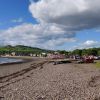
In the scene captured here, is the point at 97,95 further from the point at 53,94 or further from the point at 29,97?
the point at 29,97

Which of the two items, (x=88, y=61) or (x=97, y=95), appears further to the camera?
(x=88, y=61)

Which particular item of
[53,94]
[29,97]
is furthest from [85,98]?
[29,97]

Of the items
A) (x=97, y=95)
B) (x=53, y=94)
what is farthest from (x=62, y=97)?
(x=97, y=95)

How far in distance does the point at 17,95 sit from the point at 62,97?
4.02m

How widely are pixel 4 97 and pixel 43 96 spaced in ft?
10.7

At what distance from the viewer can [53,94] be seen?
904 inches

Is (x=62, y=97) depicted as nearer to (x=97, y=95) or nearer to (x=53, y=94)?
(x=53, y=94)

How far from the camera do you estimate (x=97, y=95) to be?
72.2 ft

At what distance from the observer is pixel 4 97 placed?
856 inches

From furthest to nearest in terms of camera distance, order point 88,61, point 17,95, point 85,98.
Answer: point 88,61, point 17,95, point 85,98

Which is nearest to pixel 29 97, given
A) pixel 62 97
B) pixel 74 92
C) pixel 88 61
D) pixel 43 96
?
pixel 43 96

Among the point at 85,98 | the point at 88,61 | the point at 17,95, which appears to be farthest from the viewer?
the point at 88,61

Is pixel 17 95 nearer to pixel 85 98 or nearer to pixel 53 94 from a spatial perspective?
pixel 53 94

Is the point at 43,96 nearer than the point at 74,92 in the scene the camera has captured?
Yes
